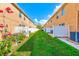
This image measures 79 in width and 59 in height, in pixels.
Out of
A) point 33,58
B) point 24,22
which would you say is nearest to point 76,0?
point 24,22

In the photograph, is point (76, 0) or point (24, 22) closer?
point (76, 0)

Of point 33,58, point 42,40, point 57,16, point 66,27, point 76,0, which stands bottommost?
point 33,58

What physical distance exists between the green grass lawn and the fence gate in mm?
102

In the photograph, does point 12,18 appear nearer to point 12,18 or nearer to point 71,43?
point 12,18

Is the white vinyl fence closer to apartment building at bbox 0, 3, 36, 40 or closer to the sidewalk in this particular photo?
the sidewalk

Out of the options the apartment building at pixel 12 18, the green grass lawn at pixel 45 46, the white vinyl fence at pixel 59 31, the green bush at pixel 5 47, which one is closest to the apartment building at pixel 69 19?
the white vinyl fence at pixel 59 31

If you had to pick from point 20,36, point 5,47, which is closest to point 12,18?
point 20,36

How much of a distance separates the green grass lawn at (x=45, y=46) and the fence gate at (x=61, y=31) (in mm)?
102

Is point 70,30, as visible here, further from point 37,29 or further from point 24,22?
point 24,22

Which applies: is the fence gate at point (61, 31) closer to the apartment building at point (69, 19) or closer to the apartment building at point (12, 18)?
the apartment building at point (69, 19)

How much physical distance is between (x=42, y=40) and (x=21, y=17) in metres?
0.63

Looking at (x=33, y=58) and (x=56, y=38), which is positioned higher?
(x=56, y=38)

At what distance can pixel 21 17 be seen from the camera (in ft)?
12.1

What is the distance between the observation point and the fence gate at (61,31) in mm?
3566
